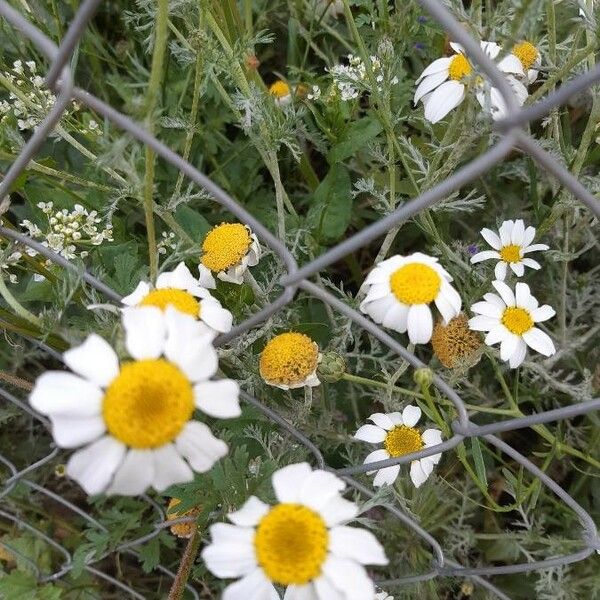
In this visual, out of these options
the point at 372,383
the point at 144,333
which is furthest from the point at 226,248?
the point at 144,333

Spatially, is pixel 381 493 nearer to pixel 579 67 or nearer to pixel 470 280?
pixel 470 280

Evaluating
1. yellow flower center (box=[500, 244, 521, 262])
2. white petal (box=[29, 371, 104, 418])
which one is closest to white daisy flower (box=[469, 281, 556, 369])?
yellow flower center (box=[500, 244, 521, 262])

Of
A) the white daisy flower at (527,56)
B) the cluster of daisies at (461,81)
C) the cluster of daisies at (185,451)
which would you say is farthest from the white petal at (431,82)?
the cluster of daisies at (185,451)

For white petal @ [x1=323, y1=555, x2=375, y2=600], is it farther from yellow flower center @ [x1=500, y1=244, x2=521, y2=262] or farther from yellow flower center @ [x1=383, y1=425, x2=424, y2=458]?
yellow flower center @ [x1=500, y1=244, x2=521, y2=262]

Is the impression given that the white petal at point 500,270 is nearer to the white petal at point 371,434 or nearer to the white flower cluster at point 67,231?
the white petal at point 371,434

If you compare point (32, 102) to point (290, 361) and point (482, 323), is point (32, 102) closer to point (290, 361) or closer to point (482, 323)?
point (290, 361)

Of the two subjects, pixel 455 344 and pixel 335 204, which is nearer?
pixel 455 344
